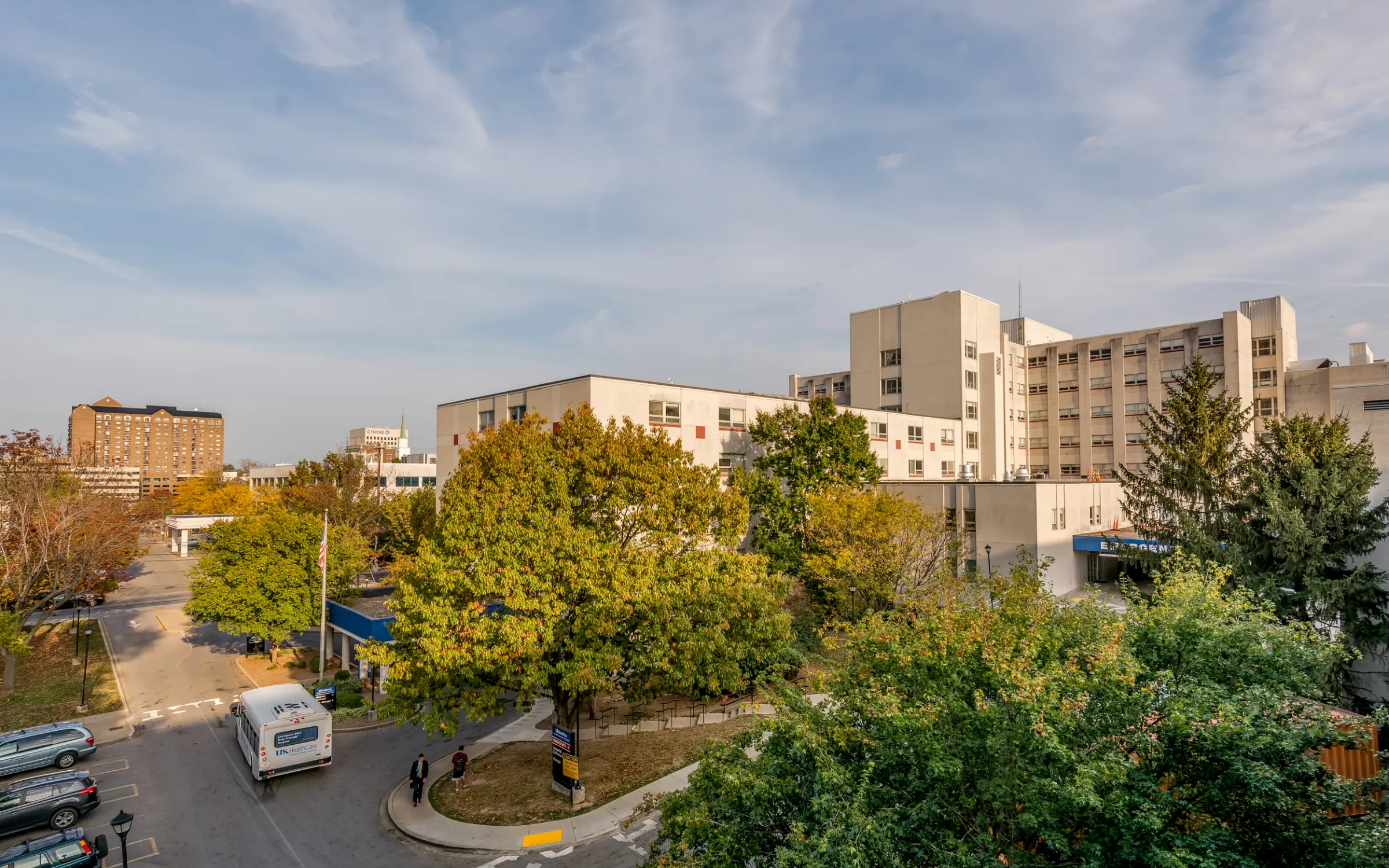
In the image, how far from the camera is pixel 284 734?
24875 millimetres

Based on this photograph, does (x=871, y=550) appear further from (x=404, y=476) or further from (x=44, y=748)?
(x=404, y=476)

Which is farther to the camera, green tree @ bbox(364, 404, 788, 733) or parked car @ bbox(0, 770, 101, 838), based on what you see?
green tree @ bbox(364, 404, 788, 733)

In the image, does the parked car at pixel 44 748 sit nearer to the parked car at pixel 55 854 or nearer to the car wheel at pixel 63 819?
the car wheel at pixel 63 819

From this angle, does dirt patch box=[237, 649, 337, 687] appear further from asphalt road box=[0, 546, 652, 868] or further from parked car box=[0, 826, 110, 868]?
parked car box=[0, 826, 110, 868]

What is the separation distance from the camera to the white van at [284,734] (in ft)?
80.6

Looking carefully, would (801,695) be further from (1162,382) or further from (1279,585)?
(1162,382)

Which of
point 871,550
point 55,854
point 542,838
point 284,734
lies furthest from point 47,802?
point 871,550

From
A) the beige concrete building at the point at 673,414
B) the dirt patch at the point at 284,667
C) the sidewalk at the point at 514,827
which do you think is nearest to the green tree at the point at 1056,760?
the sidewalk at the point at 514,827

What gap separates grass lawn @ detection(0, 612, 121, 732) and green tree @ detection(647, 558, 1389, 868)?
Result: 36.9 metres

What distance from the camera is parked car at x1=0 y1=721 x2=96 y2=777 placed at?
25922 mm

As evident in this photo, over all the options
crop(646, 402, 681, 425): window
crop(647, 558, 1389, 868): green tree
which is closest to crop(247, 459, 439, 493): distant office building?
crop(646, 402, 681, 425): window

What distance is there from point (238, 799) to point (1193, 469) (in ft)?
130

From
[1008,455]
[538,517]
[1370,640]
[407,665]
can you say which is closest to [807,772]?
[538,517]

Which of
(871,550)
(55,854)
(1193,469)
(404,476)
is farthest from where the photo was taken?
(404,476)
